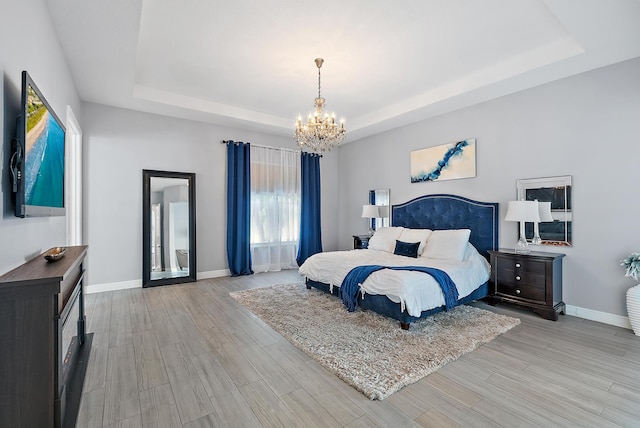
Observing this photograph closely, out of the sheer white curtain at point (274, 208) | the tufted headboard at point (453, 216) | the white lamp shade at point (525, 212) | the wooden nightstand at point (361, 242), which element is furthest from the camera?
the sheer white curtain at point (274, 208)

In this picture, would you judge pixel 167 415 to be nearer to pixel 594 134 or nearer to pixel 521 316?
pixel 521 316

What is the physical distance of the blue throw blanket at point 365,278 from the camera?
3.26m

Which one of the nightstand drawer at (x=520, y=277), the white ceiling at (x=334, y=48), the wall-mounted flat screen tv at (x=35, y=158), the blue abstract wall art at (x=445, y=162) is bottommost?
the nightstand drawer at (x=520, y=277)

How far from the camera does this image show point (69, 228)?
153 inches

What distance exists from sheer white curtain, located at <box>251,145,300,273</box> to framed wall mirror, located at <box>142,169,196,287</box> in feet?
3.86

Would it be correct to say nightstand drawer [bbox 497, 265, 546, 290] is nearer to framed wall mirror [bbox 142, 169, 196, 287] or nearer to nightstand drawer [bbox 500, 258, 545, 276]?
nightstand drawer [bbox 500, 258, 545, 276]

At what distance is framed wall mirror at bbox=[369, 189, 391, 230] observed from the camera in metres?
5.84

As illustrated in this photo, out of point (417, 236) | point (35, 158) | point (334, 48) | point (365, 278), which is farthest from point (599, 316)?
point (35, 158)

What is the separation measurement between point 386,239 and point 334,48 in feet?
9.87

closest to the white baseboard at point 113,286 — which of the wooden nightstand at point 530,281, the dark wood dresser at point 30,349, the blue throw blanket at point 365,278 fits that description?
the blue throw blanket at point 365,278

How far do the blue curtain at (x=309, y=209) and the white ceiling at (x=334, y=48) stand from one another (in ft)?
6.25

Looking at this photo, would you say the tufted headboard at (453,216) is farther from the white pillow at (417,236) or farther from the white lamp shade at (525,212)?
the white lamp shade at (525,212)

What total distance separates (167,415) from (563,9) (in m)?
4.20

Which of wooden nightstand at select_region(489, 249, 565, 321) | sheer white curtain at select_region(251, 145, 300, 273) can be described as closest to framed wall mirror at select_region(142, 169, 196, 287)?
sheer white curtain at select_region(251, 145, 300, 273)
